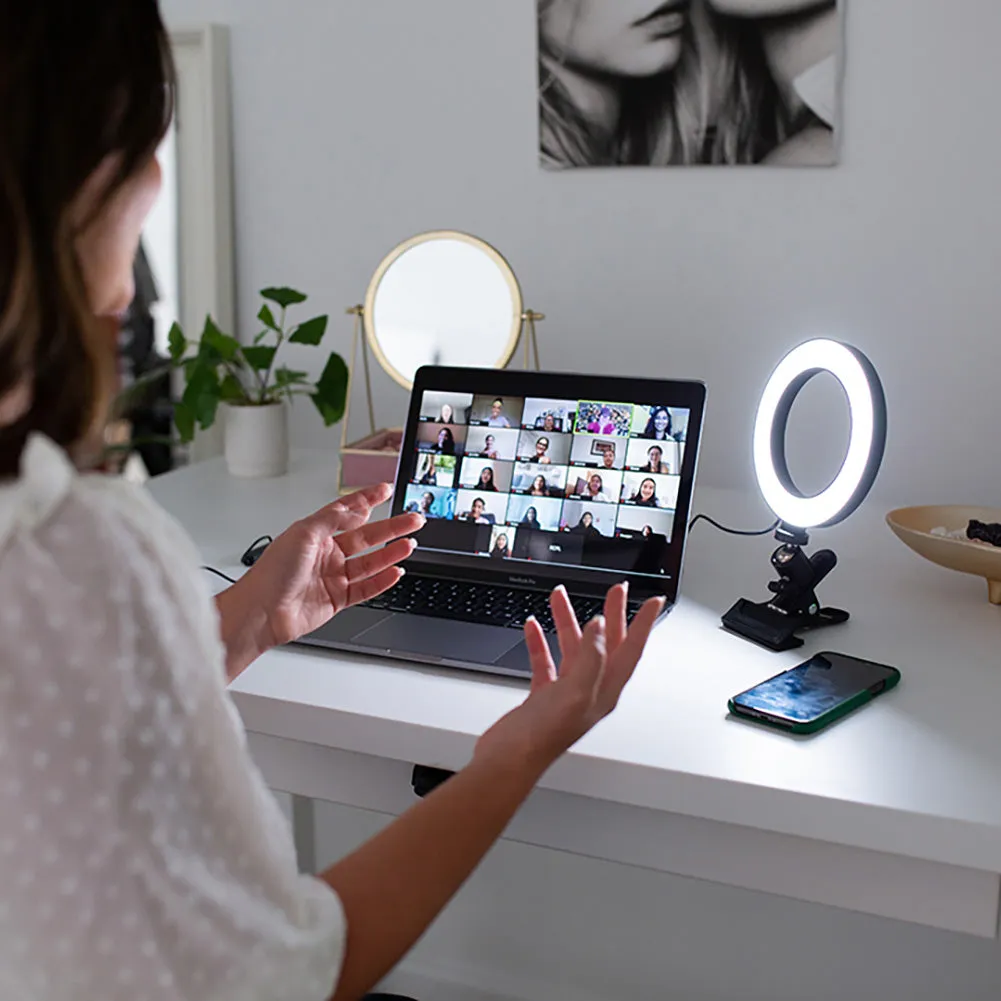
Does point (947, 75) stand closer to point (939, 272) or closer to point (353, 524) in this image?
point (939, 272)

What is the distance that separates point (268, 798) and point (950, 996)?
1.26 metres

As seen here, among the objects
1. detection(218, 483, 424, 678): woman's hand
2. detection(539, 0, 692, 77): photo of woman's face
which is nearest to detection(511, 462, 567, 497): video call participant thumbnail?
detection(218, 483, 424, 678): woman's hand

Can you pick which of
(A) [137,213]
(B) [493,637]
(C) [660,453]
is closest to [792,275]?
(C) [660,453]

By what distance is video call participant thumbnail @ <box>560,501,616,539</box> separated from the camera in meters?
1.21

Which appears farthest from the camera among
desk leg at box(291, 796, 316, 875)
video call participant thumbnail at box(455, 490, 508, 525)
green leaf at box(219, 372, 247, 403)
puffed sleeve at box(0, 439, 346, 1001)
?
desk leg at box(291, 796, 316, 875)

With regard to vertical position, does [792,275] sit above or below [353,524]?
above

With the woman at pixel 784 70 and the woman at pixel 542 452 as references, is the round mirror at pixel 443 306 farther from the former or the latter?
the woman at pixel 784 70

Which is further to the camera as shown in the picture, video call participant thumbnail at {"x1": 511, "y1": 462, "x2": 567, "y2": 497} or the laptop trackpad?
video call participant thumbnail at {"x1": 511, "y1": 462, "x2": 567, "y2": 497}

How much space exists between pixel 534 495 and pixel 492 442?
0.08m

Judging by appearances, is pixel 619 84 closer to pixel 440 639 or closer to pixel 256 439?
pixel 256 439

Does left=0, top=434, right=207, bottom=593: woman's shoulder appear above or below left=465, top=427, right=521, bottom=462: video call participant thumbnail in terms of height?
above

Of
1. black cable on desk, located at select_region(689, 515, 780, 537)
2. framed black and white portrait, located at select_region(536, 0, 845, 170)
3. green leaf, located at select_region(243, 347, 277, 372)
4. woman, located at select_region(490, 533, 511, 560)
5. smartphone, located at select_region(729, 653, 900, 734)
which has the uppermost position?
framed black and white portrait, located at select_region(536, 0, 845, 170)

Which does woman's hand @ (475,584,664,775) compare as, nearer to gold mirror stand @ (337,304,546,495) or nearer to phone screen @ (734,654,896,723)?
phone screen @ (734,654,896,723)

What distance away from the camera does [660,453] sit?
1.22 m
